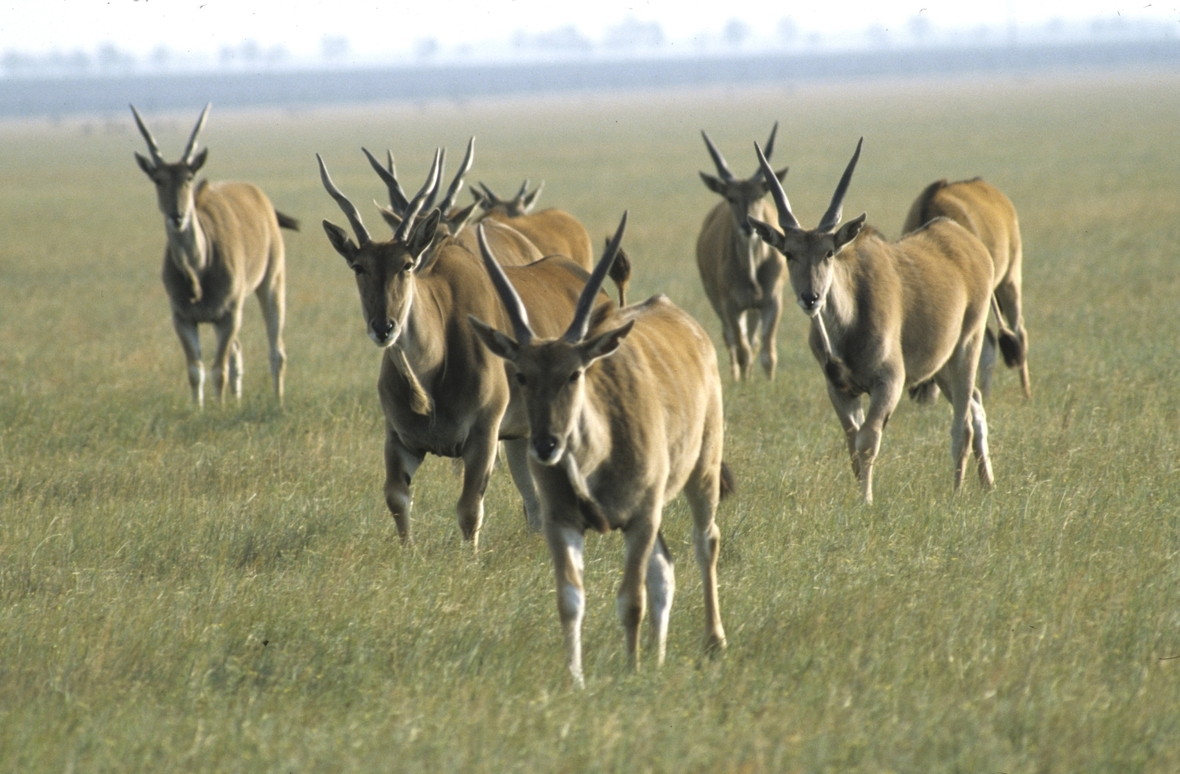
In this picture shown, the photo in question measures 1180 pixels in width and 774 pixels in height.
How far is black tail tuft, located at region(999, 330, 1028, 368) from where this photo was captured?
9516mm

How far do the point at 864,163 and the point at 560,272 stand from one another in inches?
1588

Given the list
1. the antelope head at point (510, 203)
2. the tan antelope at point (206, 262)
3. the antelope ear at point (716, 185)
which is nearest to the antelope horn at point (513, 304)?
the tan antelope at point (206, 262)

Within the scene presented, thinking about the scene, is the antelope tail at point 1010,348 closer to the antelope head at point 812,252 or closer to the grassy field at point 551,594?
the grassy field at point 551,594

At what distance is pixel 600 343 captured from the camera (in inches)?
184

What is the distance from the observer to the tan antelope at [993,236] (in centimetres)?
989

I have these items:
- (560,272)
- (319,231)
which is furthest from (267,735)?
(319,231)

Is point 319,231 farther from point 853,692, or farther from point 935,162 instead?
point 853,692

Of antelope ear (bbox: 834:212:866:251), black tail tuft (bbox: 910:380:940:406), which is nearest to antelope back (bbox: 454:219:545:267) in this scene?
antelope ear (bbox: 834:212:866:251)

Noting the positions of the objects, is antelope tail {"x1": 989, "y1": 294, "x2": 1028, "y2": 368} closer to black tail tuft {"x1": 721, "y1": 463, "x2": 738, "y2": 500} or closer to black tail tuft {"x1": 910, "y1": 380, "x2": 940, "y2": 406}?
black tail tuft {"x1": 910, "y1": 380, "x2": 940, "y2": 406}

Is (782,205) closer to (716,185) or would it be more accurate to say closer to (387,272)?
→ (387,272)

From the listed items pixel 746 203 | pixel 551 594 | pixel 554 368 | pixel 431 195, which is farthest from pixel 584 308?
pixel 746 203

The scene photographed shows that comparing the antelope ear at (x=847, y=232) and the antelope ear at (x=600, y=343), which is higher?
the antelope ear at (x=600, y=343)

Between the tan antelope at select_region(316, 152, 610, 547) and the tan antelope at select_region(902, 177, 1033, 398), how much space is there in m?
4.02

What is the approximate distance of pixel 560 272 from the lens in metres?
7.54
